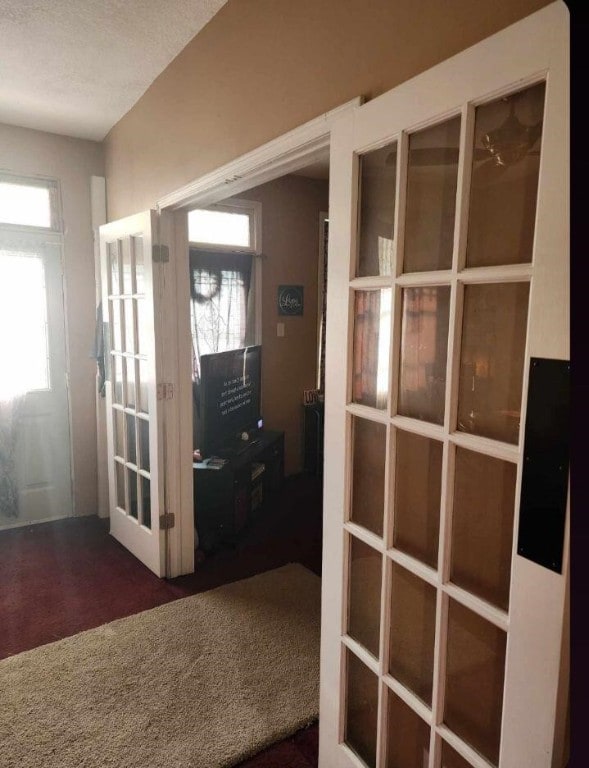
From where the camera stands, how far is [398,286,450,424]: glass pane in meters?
1.22

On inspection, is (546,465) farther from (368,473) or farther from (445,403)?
(368,473)

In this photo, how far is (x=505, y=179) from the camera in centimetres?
105

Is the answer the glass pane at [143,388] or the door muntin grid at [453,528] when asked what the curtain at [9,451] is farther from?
the door muntin grid at [453,528]

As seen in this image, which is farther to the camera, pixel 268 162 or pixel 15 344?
pixel 15 344

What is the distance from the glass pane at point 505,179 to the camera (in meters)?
1.00

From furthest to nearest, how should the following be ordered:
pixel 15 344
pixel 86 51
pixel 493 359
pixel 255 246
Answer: pixel 255 246 → pixel 15 344 → pixel 86 51 → pixel 493 359

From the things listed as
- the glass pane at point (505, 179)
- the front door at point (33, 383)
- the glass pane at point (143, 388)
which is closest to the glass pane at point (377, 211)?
the glass pane at point (505, 179)

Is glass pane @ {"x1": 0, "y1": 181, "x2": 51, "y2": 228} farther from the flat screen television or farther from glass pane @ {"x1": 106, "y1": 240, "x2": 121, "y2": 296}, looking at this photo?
the flat screen television

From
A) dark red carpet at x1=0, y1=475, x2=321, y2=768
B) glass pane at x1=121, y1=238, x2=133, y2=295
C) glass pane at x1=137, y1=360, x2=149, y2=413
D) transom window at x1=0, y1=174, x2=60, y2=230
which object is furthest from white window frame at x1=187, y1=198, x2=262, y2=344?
dark red carpet at x1=0, y1=475, x2=321, y2=768

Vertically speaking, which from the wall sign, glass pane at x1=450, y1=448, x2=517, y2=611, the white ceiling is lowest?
glass pane at x1=450, y1=448, x2=517, y2=611

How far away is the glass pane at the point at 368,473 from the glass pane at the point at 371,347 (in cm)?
9

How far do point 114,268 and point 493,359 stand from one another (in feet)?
9.10

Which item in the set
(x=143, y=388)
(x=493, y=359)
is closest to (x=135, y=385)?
(x=143, y=388)

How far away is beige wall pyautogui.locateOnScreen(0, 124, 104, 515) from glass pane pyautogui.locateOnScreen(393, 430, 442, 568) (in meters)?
3.11
